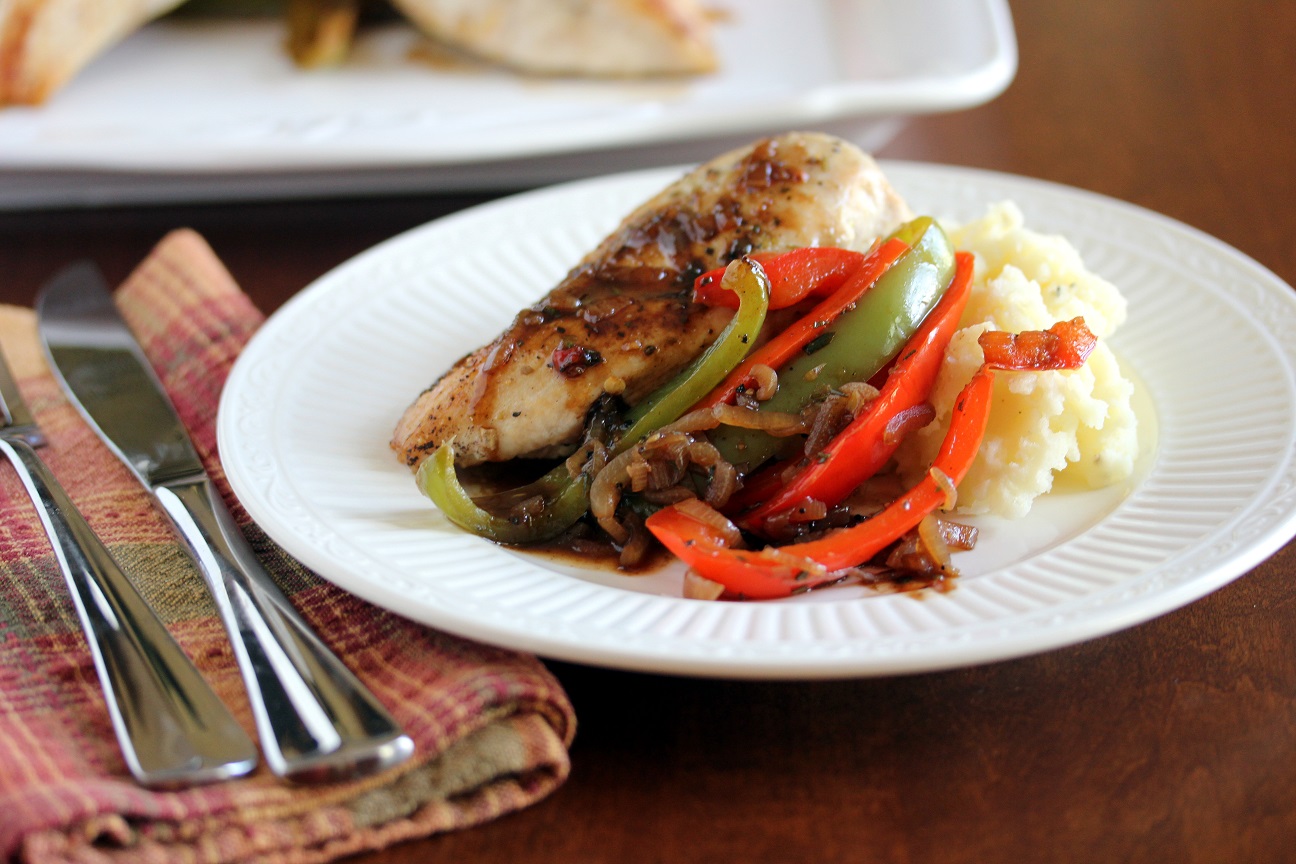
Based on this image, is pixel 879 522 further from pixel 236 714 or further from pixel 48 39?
→ pixel 48 39

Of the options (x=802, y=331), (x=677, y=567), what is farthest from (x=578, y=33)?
(x=677, y=567)

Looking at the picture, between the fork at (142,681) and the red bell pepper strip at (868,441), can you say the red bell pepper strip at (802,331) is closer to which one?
the red bell pepper strip at (868,441)

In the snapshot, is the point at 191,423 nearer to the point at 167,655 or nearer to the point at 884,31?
the point at 167,655

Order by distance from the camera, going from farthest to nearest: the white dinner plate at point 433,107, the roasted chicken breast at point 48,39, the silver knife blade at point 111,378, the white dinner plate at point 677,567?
the roasted chicken breast at point 48,39 → the white dinner plate at point 433,107 → the silver knife blade at point 111,378 → the white dinner plate at point 677,567

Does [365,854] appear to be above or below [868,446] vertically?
below

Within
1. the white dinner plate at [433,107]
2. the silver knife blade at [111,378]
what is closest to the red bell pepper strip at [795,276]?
the silver knife blade at [111,378]

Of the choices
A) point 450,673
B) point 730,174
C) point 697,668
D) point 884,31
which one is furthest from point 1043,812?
point 884,31

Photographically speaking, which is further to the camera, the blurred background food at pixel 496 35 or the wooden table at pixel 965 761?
the blurred background food at pixel 496 35

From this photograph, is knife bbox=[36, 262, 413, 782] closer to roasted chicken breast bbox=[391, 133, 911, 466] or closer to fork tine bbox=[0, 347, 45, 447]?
fork tine bbox=[0, 347, 45, 447]
